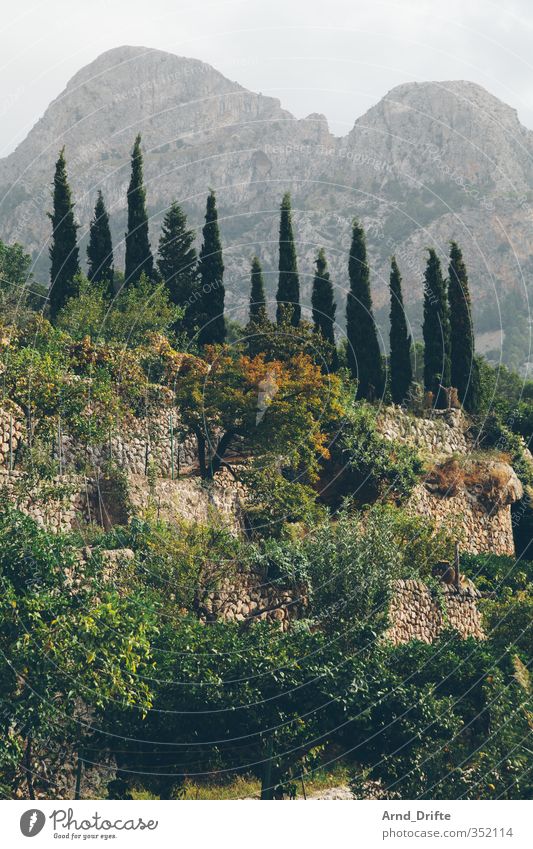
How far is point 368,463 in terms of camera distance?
102 ft

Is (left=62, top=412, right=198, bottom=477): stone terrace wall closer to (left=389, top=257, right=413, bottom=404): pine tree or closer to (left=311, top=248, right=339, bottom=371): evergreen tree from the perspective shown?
(left=311, top=248, right=339, bottom=371): evergreen tree

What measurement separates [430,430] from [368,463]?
13.4ft

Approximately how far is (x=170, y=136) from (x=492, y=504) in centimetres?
14167

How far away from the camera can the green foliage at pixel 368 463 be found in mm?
30797

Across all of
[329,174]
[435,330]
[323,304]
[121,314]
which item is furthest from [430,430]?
[329,174]

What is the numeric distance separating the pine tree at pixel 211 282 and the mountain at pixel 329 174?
280 ft

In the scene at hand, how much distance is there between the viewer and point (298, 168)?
14500cm

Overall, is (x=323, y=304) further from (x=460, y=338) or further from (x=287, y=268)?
(x=460, y=338)

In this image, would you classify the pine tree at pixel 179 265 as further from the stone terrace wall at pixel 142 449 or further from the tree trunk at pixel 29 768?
the tree trunk at pixel 29 768

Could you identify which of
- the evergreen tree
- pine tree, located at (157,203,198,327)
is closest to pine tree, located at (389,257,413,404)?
the evergreen tree

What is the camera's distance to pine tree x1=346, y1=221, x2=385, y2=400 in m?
35.9
